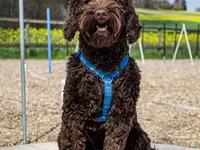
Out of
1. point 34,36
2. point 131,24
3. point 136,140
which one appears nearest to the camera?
point 131,24

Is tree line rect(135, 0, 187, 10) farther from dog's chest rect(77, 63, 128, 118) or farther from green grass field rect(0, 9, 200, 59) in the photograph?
dog's chest rect(77, 63, 128, 118)

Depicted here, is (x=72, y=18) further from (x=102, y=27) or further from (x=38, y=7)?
(x=38, y=7)

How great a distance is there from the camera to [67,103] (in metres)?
3.11

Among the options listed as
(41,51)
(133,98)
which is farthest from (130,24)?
(41,51)

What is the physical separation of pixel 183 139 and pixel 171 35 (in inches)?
671

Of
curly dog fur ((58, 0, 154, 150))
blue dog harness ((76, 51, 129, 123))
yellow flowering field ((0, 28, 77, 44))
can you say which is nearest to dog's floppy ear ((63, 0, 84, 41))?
curly dog fur ((58, 0, 154, 150))

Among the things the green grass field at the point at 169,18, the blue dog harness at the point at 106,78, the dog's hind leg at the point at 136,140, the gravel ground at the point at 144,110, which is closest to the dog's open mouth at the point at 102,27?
the blue dog harness at the point at 106,78

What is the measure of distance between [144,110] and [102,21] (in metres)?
4.47

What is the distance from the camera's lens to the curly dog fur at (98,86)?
119 inches

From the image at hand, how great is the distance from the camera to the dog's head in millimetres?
2877

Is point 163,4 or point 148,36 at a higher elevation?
point 163,4

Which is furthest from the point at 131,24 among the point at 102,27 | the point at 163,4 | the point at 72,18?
the point at 163,4

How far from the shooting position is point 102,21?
A: 2.89 meters

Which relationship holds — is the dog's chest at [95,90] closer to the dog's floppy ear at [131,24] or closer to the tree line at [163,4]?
the dog's floppy ear at [131,24]
